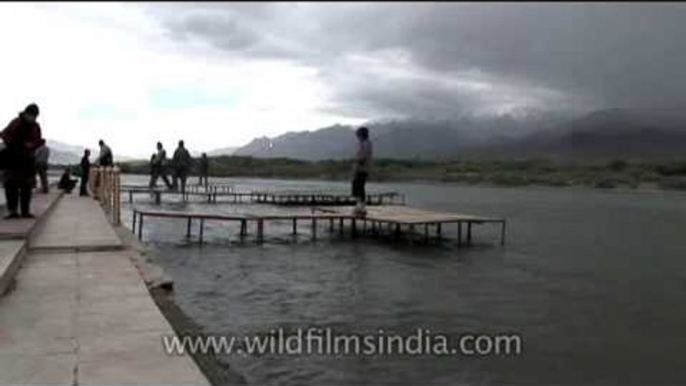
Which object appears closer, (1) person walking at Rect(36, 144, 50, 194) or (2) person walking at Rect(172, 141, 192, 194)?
(1) person walking at Rect(36, 144, 50, 194)

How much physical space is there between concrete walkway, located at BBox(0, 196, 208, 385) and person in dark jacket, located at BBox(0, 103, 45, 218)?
1.63 meters

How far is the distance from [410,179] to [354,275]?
102m

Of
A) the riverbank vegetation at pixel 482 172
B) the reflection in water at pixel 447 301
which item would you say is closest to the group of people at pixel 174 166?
the reflection in water at pixel 447 301

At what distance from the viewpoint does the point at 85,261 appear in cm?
1019

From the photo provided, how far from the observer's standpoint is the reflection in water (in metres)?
7.35

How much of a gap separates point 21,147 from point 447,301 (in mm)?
6305

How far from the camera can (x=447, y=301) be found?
10.8m

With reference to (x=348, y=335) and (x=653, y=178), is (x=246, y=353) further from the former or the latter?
(x=653, y=178)

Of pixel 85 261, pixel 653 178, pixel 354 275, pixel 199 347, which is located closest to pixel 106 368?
pixel 199 347

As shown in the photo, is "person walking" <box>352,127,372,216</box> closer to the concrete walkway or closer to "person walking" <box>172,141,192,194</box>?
the concrete walkway

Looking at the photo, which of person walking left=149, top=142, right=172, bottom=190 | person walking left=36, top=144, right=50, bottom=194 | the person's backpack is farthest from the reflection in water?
person walking left=149, top=142, right=172, bottom=190

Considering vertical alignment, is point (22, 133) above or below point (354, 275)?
above

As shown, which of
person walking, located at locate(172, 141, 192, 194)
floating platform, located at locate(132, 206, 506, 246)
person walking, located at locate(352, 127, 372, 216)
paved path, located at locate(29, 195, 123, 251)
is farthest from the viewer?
person walking, located at locate(172, 141, 192, 194)

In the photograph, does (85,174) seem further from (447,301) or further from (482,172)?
(482,172)
